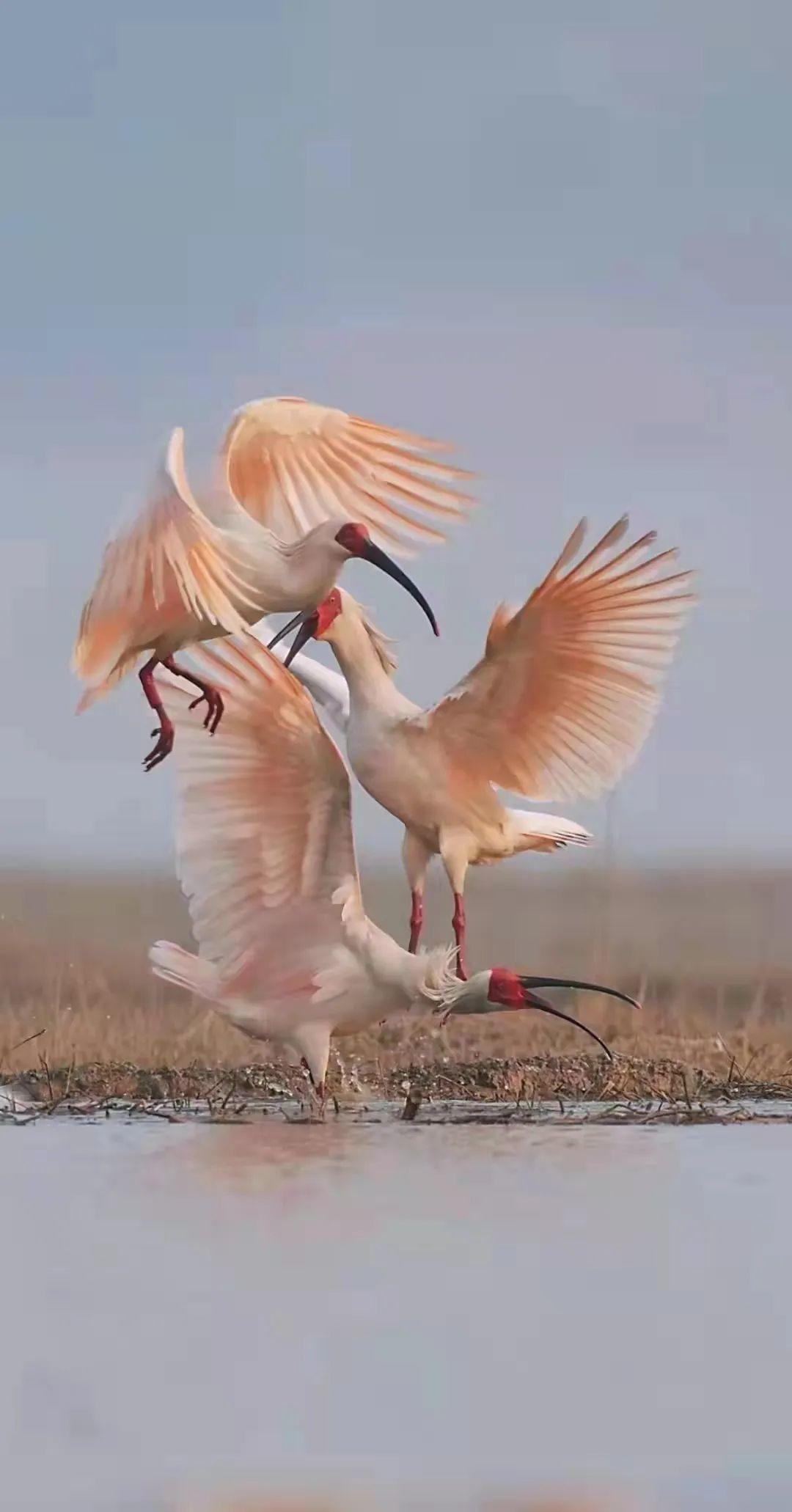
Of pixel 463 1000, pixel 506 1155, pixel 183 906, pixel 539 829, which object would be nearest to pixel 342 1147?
pixel 506 1155

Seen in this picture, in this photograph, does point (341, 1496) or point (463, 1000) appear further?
point (463, 1000)

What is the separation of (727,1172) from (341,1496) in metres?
2.57

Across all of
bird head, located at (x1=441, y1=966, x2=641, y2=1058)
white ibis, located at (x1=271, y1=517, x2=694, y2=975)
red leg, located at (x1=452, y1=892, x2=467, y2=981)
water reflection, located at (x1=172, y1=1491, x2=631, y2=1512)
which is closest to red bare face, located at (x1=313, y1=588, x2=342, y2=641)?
white ibis, located at (x1=271, y1=517, x2=694, y2=975)

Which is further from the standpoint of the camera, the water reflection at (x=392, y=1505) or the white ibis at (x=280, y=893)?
the white ibis at (x=280, y=893)

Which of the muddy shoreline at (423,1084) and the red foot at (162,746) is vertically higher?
the red foot at (162,746)

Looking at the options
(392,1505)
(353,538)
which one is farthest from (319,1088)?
(392,1505)

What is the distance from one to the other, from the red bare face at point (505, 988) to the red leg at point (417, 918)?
0.76 m

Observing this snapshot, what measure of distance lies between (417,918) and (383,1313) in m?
3.26

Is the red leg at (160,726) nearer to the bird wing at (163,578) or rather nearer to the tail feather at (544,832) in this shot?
the bird wing at (163,578)

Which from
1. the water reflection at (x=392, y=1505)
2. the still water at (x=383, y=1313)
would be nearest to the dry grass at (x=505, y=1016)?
the still water at (x=383, y=1313)

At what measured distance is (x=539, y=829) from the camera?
803cm

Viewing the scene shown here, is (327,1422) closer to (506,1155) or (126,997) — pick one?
(506,1155)

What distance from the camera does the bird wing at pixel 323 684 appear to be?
8203mm

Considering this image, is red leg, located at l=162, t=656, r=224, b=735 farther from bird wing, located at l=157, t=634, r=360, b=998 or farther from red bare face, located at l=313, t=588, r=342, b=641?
red bare face, located at l=313, t=588, r=342, b=641
